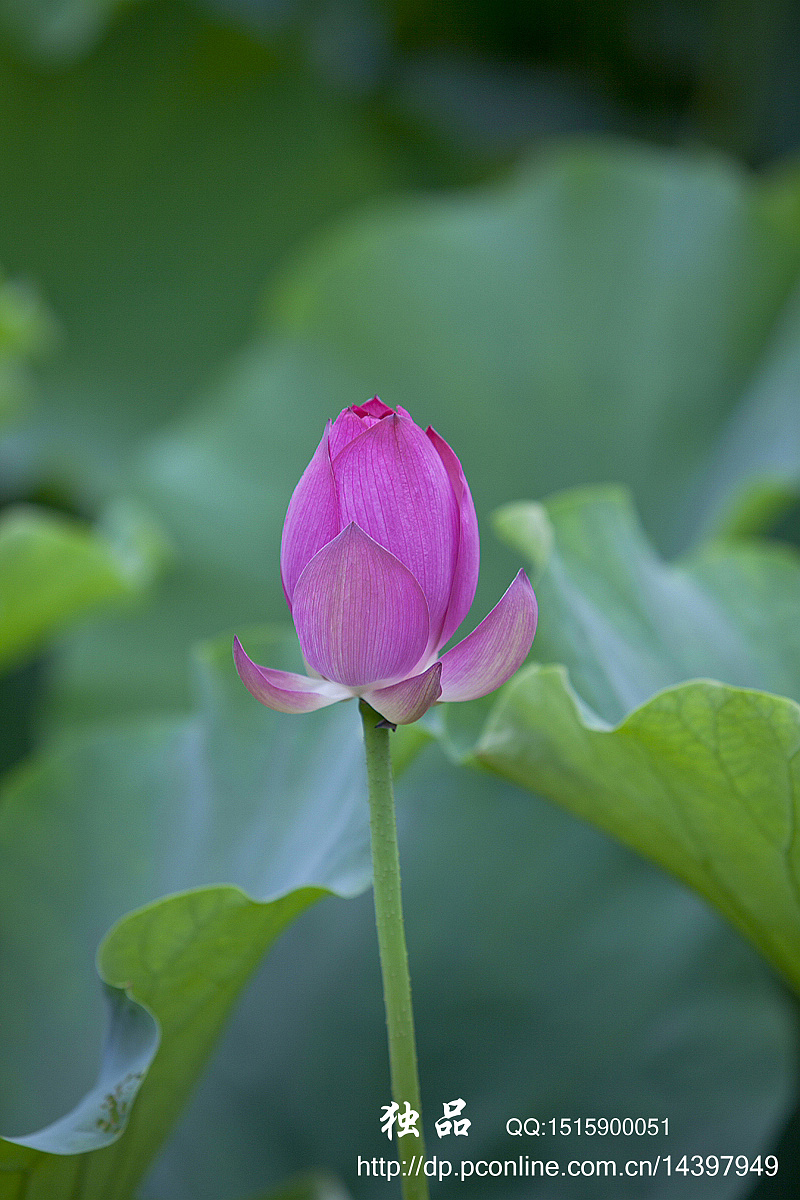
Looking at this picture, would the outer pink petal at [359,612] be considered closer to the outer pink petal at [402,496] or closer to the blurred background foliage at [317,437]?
the outer pink petal at [402,496]

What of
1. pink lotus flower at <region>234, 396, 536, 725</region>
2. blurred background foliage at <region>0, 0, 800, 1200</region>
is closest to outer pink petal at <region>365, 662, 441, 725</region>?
pink lotus flower at <region>234, 396, 536, 725</region>

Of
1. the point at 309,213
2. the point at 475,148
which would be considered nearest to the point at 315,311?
the point at 309,213

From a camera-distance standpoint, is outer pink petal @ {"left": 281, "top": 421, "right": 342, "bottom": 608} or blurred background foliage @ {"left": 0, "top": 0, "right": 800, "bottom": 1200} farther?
blurred background foliage @ {"left": 0, "top": 0, "right": 800, "bottom": 1200}

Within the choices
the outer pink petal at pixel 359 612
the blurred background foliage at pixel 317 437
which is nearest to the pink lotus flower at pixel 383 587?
the outer pink petal at pixel 359 612

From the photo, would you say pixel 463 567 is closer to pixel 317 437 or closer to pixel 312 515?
pixel 312 515

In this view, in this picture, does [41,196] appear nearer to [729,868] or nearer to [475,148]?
[475,148]

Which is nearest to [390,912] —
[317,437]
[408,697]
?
[408,697]

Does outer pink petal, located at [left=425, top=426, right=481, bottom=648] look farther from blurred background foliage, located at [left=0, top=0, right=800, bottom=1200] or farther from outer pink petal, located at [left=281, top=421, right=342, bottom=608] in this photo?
blurred background foliage, located at [left=0, top=0, right=800, bottom=1200]
